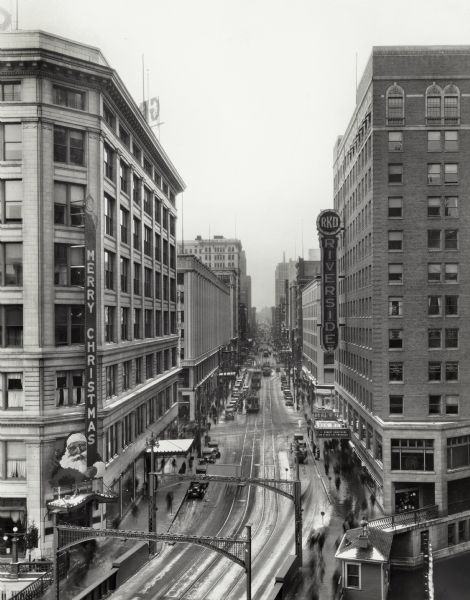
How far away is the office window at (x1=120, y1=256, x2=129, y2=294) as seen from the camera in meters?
53.4

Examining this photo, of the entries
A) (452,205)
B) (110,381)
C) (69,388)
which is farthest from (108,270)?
(452,205)

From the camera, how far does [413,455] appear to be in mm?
50188

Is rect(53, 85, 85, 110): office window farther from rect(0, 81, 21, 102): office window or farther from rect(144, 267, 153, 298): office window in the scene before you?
rect(144, 267, 153, 298): office window

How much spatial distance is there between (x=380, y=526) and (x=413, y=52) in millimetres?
36974

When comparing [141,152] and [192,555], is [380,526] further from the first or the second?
[141,152]

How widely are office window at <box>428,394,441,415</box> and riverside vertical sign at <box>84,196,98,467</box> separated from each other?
27079 millimetres

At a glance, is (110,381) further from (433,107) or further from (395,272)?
(433,107)

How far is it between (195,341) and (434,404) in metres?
55.9

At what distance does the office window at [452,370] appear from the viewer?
171 feet

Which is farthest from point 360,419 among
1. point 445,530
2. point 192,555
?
point 192,555

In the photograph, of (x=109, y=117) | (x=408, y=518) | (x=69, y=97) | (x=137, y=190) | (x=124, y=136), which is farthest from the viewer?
(x=137, y=190)

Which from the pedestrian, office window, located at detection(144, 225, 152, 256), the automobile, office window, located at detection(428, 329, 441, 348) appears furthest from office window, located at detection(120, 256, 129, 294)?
office window, located at detection(428, 329, 441, 348)

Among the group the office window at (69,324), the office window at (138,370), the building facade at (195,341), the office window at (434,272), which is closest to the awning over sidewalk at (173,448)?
the office window at (138,370)

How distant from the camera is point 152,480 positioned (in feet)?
138
